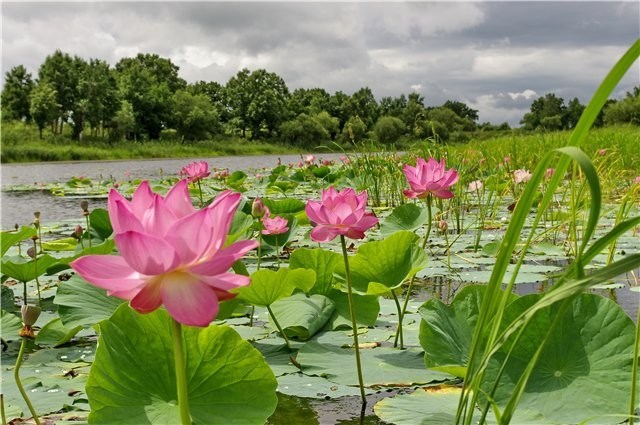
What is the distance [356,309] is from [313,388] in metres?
0.32

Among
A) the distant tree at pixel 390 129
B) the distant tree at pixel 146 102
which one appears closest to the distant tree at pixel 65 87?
the distant tree at pixel 146 102

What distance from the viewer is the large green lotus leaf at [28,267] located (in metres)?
1.77

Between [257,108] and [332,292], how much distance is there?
3864 cm

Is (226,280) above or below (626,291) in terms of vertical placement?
above

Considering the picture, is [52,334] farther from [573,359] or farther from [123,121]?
[123,121]

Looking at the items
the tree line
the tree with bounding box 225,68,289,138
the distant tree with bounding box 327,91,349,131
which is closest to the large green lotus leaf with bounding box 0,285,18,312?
the tree line

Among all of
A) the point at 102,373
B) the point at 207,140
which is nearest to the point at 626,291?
the point at 102,373

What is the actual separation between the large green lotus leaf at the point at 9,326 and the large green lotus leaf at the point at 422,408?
1010 millimetres

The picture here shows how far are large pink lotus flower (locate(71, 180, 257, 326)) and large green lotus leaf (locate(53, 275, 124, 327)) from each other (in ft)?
2.84

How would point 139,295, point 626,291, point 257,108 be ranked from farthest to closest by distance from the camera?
point 257,108, point 626,291, point 139,295

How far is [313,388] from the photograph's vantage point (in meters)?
1.14

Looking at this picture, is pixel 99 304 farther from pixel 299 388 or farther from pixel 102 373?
pixel 102 373

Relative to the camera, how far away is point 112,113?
28141 mm

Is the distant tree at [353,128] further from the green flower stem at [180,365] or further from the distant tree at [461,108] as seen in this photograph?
the distant tree at [461,108]
